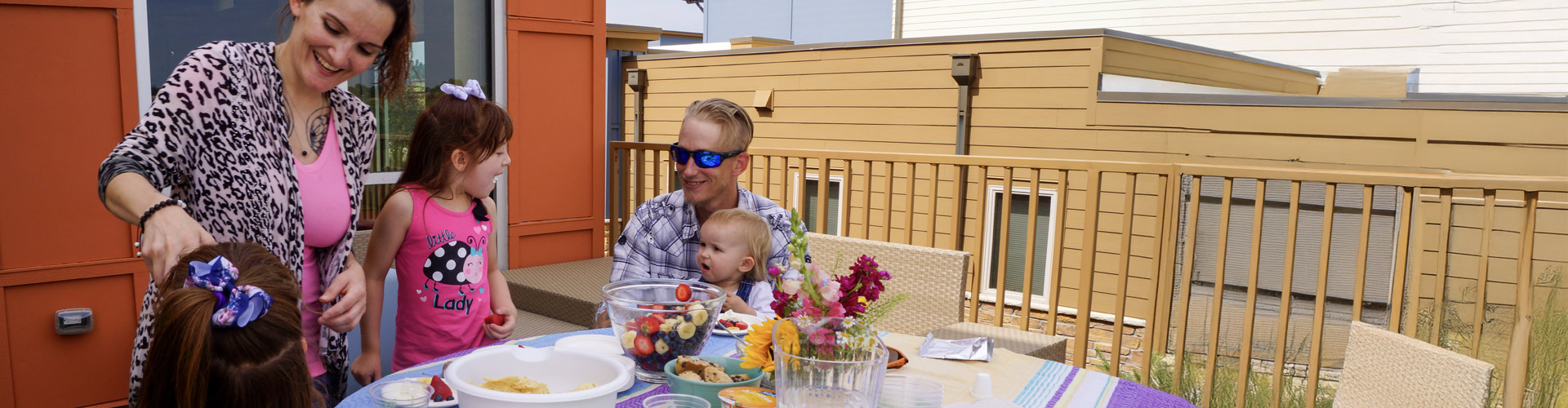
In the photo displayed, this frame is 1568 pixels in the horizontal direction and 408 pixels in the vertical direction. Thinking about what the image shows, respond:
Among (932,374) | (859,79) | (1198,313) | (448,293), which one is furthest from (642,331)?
(859,79)

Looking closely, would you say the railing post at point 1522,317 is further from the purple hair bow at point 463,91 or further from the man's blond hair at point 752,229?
the purple hair bow at point 463,91

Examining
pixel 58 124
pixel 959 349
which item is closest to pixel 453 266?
pixel 959 349

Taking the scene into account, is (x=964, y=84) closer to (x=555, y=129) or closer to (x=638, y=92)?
(x=555, y=129)

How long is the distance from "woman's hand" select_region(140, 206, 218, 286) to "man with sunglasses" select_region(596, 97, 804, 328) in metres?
1.12

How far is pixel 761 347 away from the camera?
1.24 meters

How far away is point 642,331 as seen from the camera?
1.36 m

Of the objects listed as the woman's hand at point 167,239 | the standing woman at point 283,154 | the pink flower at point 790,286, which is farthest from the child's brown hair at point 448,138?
the pink flower at point 790,286

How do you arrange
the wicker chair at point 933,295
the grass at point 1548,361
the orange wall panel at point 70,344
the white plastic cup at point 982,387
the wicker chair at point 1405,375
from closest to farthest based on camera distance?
the white plastic cup at point 982,387
the wicker chair at point 1405,375
the wicker chair at point 933,295
the orange wall panel at point 70,344
the grass at point 1548,361

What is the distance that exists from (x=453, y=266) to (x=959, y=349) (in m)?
1.21

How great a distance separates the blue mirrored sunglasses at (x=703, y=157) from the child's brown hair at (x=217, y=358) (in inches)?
46.5

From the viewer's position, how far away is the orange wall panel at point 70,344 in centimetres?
269

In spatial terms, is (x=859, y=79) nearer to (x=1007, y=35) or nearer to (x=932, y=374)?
(x=1007, y=35)

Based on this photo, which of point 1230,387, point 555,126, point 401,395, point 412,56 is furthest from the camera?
point 555,126

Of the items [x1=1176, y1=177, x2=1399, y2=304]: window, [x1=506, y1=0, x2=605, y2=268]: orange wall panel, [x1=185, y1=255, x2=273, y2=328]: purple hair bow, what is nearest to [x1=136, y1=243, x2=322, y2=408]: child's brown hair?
[x1=185, y1=255, x2=273, y2=328]: purple hair bow
